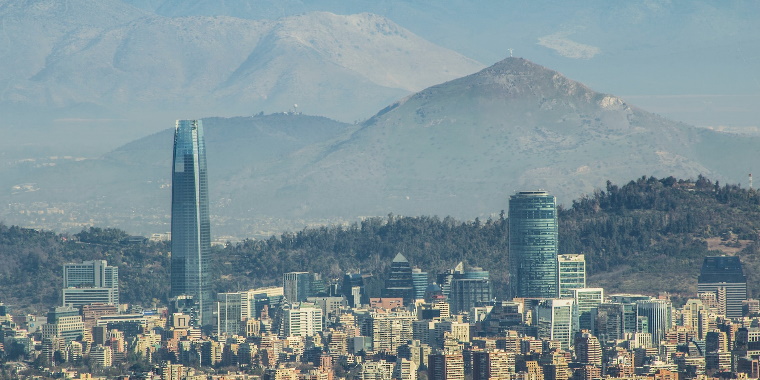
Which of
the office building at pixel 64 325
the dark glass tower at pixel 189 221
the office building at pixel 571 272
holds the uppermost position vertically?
the dark glass tower at pixel 189 221

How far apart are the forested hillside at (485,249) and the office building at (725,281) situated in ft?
8.11

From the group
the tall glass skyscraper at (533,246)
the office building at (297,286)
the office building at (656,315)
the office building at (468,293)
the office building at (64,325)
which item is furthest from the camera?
the office building at (297,286)

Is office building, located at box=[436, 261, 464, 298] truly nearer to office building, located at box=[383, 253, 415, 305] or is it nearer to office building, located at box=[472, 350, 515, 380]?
office building, located at box=[383, 253, 415, 305]

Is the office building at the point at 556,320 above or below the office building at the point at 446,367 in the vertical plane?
above

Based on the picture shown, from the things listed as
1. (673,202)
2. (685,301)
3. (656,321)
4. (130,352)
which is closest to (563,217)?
(673,202)

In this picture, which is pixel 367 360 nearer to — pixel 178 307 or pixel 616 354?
pixel 616 354

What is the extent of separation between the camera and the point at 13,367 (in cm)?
13200

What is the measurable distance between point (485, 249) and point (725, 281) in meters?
29.4

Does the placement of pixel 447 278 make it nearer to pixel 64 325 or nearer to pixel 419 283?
pixel 419 283

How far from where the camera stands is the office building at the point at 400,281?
174500 mm

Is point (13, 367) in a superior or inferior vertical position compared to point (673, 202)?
inferior

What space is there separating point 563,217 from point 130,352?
5950cm

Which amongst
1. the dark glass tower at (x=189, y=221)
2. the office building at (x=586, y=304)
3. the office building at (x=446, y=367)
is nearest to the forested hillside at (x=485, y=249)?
the dark glass tower at (x=189, y=221)

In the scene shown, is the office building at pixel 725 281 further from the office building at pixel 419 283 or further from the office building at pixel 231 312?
the office building at pixel 231 312
